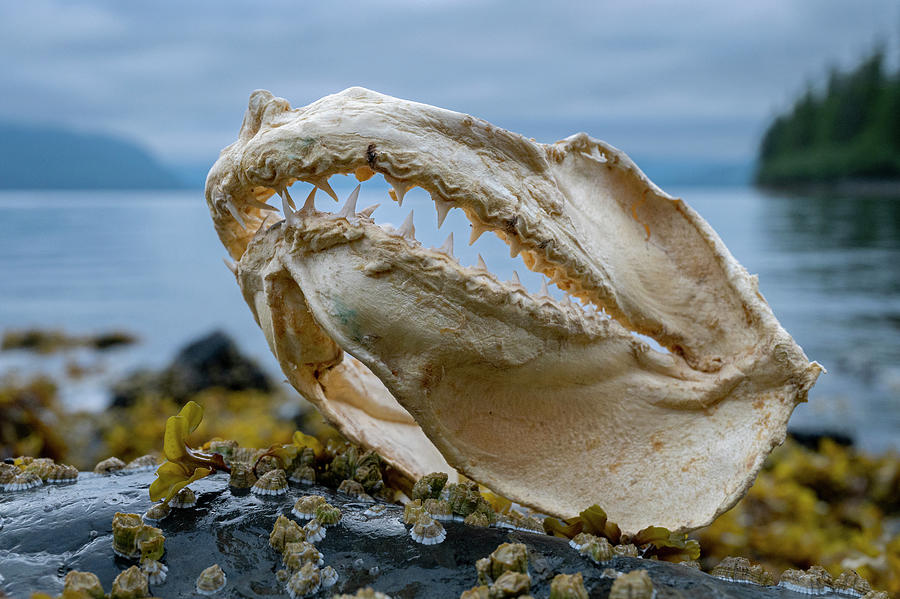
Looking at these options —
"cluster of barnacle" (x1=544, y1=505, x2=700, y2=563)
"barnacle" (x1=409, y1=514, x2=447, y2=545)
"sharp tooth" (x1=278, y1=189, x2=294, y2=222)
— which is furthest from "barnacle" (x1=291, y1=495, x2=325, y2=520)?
"sharp tooth" (x1=278, y1=189, x2=294, y2=222)

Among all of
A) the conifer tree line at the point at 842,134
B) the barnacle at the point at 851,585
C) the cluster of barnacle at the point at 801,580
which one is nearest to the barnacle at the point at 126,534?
the cluster of barnacle at the point at 801,580

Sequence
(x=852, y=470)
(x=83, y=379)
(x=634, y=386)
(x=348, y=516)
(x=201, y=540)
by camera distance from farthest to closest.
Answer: (x=83, y=379), (x=852, y=470), (x=634, y=386), (x=348, y=516), (x=201, y=540)

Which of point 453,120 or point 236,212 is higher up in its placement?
point 453,120

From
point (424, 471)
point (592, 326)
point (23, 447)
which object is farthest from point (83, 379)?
point (592, 326)

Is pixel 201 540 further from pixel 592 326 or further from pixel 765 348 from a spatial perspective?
pixel 765 348

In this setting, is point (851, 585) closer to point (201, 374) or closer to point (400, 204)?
point (400, 204)

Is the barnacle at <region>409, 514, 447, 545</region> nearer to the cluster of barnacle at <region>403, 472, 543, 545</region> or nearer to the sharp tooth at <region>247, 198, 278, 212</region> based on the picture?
the cluster of barnacle at <region>403, 472, 543, 545</region>

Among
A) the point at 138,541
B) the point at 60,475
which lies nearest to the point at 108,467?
the point at 60,475
